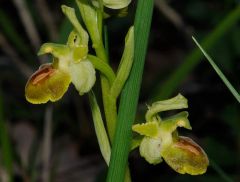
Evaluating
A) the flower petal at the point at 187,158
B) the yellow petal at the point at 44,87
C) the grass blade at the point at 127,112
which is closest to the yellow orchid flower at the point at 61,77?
the yellow petal at the point at 44,87

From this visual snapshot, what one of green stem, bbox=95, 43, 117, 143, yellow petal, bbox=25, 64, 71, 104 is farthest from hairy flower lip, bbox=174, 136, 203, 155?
yellow petal, bbox=25, 64, 71, 104

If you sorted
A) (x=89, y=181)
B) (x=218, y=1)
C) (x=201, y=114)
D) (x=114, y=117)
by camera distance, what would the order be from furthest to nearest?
(x=218, y=1) < (x=201, y=114) < (x=89, y=181) < (x=114, y=117)

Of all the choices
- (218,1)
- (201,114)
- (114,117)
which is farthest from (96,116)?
(218,1)

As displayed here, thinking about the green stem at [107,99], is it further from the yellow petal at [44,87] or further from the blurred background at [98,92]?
the blurred background at [98,92]

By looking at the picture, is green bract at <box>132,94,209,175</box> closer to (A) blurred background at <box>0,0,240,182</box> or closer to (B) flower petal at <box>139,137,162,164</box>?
(B) flower petal at <box>139,137,162,164</box>

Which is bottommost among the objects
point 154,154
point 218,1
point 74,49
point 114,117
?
point 218,1

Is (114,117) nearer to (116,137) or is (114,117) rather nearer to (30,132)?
(116,137)
